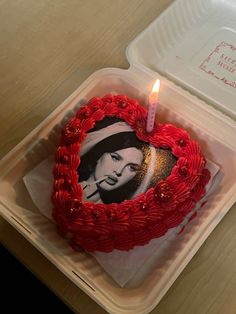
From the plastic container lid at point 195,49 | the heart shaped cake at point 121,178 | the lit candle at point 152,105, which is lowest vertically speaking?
the heart shaped cake at point 121,178

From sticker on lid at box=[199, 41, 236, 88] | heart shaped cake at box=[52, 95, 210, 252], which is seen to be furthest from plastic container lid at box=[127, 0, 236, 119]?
heart shaped cake at box=[52, 95, 210, 252]

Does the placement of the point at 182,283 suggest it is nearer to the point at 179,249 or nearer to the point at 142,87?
the point at 179,249

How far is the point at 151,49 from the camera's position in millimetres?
1008

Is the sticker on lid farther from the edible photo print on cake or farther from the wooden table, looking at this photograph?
the edible photo print on cake

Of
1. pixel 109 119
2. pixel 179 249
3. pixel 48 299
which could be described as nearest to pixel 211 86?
pixel 109 119

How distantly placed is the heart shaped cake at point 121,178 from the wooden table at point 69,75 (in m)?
0.08

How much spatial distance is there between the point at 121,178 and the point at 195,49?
1.48 feet

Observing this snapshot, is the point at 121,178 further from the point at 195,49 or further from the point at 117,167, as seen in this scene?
the point at 195,49

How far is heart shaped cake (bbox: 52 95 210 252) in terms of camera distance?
28.5 inches

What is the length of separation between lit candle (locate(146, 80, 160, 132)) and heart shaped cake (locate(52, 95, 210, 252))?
0.02 m

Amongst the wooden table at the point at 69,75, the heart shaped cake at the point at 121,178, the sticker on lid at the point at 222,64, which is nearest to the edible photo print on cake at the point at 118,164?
the heart shaped cake at the point at 121,178

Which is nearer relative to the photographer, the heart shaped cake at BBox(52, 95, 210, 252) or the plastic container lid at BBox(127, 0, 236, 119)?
the heart shaped cake at BBox(52, 95, 210, 252)

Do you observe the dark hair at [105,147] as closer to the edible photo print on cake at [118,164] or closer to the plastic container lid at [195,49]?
the edible photo print on cake at [118,164]

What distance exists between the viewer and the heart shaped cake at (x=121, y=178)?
723 millimetres
